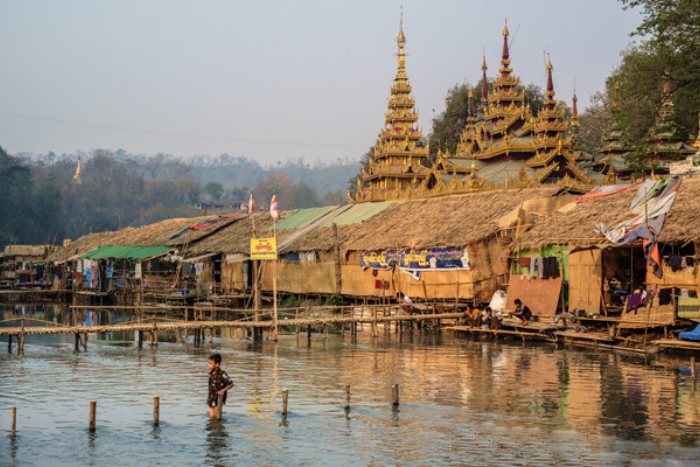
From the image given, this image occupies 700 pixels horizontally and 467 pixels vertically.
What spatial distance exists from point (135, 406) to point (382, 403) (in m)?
4.49

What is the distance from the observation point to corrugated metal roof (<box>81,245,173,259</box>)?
160 feet

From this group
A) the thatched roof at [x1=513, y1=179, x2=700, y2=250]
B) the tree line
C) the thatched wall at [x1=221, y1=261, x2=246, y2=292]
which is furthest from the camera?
the tree line

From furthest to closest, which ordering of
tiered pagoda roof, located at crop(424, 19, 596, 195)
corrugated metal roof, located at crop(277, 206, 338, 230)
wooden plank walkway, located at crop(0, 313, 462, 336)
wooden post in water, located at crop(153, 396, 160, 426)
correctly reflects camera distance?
tiered pagoda roof, located at crop(424, 19, 596, 195) → corrugated metal roof, located at crop(277, 206, 338, 230) → wooden plank walkway, located at crop(0, 313, 462, 336) → wooden post in water, located at crop(153, 396, 160, 426)

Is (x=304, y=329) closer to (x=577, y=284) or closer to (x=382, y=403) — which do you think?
(x=577, y=284)

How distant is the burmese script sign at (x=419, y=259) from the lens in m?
32.2

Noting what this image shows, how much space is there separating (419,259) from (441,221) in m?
2.28

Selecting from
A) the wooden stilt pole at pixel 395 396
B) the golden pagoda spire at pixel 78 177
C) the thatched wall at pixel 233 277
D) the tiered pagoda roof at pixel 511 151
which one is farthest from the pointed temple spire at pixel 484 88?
the golden pagoda spire at pixel 78 177

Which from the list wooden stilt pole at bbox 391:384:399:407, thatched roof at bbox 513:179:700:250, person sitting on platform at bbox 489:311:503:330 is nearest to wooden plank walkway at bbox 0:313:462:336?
person sitting on platform at bbox 489:311:503:330

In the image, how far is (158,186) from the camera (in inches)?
5241

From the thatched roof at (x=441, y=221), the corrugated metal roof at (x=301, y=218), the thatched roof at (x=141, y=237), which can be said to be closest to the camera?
the thatched roof at (x=441, y=221)

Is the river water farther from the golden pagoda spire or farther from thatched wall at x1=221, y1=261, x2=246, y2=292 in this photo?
the golden pagoda spire

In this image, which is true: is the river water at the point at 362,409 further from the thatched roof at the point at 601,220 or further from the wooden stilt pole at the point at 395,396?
the thatched roof at the point at 601,220

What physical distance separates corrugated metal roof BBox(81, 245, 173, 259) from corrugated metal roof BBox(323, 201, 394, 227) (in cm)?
1007

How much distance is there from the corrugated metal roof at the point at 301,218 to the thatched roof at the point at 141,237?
15.4 ft
